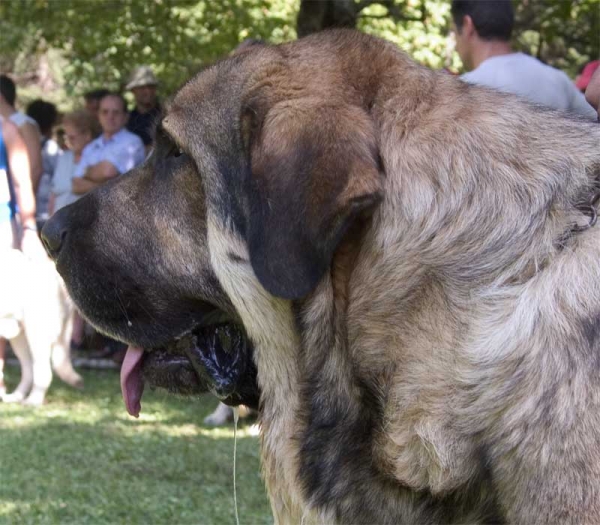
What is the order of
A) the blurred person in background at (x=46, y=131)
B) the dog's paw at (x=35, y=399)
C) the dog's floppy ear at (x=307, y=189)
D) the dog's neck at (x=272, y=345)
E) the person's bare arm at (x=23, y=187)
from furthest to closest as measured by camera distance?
the blurred person in background at (x=46, y=131) → the dog's paw at (x=35, y=399) → the person's bare arm at (x=23, y=187) → the dog's neck at (x=272, y=345) → the dog's floppy ear at (x=307, y=189)

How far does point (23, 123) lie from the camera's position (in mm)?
11266

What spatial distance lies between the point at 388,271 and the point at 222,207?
0.53 m

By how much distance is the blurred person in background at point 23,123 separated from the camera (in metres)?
11.1

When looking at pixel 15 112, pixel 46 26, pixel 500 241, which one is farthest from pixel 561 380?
pixel 46 26

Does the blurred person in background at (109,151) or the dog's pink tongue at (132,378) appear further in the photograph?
the blurred person in background at (109,151)

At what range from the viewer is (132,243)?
10.4 feet

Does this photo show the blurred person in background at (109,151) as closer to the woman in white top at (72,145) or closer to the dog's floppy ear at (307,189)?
the woman in white top at (72,145)

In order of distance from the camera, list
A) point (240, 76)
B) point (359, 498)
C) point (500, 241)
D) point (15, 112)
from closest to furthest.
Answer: point (500, 241) → point (359, 498) → point (240, 76) → point (15, 112)

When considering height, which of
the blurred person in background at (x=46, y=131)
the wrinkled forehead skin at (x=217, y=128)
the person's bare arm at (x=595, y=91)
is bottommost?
the blurred person in background at (x=46, y=131)

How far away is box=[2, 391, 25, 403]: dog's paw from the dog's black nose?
6839 mm

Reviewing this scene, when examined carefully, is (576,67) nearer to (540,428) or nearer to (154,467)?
(154,467)

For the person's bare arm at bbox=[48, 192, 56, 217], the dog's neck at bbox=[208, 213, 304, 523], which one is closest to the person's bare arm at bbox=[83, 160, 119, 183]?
the person's bare arm at bbox=[48, 192, 56, 217]

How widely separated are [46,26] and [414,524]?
59.0 feet

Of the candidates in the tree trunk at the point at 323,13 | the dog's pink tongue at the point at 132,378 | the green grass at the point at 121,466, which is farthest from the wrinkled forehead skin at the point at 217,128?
the tree trunk at the point at 323,13
